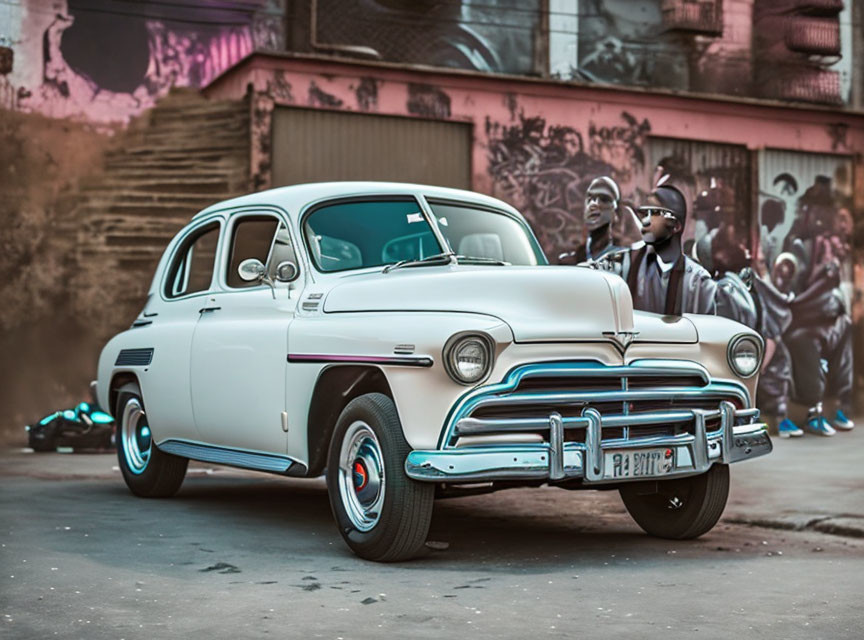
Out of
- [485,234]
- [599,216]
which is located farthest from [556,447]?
[599,216]

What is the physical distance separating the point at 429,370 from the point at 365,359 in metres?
0.44

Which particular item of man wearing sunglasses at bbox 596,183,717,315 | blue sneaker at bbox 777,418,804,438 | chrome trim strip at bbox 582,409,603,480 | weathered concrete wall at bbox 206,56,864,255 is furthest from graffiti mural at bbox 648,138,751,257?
chrome trim strip at bbox 582,409,603,480

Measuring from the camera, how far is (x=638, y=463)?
6.21 meters

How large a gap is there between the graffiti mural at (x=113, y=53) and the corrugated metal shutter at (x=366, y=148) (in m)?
1.33

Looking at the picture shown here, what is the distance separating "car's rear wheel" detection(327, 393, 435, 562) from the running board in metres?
0.43

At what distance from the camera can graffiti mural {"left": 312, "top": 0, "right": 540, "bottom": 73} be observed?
16734 mm

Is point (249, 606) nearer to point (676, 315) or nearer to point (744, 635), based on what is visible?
point (744, 635)

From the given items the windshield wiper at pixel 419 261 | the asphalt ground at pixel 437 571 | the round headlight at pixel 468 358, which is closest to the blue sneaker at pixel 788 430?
the asphalt ground at pixel 437 571

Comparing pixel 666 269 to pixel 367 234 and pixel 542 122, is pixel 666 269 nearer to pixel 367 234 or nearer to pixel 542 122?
pixel 367 234

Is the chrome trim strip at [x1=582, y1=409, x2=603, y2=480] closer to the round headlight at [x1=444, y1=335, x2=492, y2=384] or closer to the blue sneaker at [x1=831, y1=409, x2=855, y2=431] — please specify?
the round headlight at [x1=444, y1=335, x2=492, y2=384]

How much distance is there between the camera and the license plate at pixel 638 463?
20.0 feet

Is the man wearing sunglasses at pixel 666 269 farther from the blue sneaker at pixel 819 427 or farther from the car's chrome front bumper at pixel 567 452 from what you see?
the blue sneaker at pixel 819 427

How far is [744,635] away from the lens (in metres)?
4.77

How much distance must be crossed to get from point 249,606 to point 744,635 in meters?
1.89
